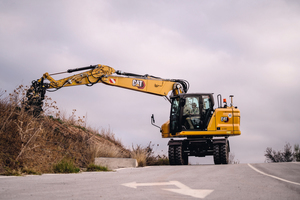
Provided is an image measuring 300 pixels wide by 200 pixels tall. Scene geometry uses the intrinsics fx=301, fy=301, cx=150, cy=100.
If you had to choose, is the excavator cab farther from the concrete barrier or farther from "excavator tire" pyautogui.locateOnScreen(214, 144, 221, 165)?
the concrete barrier

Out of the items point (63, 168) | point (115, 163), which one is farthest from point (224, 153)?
point (63, 168)

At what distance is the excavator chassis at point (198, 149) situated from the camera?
53.4 ft

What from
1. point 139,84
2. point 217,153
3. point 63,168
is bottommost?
point 63,168

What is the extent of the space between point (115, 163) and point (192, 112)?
222 inches

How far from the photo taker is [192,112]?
16906 millimetres

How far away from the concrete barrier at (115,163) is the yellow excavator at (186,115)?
2943mm

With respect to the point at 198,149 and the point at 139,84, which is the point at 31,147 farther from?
the point at 198,149

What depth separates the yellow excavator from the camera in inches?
655

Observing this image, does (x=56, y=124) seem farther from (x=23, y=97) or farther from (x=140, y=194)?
(x=140, y=194)

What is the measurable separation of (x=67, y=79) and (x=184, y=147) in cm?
781

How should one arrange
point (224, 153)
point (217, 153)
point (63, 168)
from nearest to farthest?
point (63, 168) → point (224, 153) → point (217, 153)

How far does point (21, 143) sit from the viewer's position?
10.5m

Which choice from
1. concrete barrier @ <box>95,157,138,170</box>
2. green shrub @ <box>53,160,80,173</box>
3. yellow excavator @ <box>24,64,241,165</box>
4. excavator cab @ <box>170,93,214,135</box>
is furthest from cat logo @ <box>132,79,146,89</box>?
green shrub @ <box>53,160,80,173</box>

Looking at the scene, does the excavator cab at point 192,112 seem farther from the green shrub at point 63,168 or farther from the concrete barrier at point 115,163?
the green shrub at point 63,168
